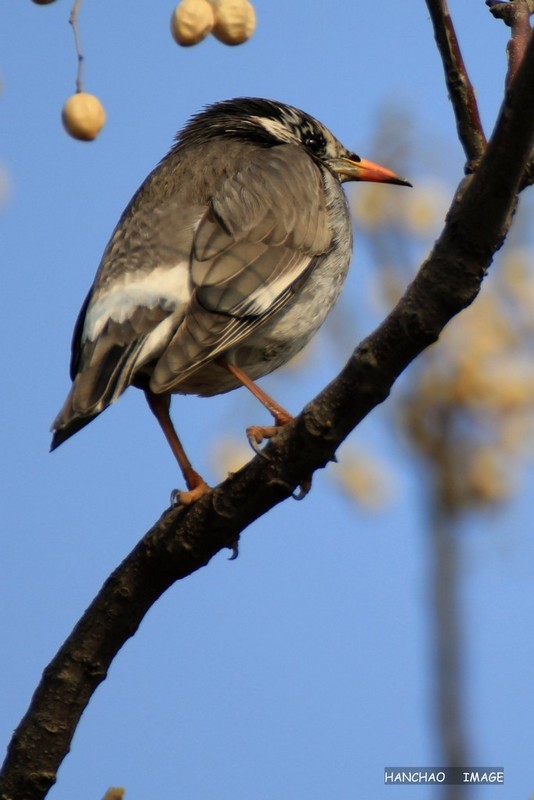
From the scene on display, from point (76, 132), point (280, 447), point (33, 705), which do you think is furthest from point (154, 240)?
point (33, 705)

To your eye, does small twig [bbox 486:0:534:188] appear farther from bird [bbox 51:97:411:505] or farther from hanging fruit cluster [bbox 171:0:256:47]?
bird [bbox 51:97:411:505]

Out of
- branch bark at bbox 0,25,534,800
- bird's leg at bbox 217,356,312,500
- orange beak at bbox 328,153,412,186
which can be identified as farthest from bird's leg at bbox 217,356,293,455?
orange beak at bbox 328,153,412,186

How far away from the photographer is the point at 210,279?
5.14m

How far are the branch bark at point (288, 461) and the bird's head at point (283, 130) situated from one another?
112 inches

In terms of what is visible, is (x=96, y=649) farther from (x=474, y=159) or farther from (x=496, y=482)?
(x=474, y=159)

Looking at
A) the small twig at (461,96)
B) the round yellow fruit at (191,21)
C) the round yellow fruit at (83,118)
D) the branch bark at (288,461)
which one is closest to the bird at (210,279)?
the branch bark at (288,461)

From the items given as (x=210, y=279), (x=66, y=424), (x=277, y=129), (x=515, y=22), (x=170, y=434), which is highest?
(x=277, y=129)

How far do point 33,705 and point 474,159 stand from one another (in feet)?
8.37

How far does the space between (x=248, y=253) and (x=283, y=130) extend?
1.67 m

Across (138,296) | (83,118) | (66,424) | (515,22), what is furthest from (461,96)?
(66,424)

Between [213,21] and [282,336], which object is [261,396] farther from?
[213,21]

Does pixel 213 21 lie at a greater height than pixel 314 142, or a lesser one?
→ lesser

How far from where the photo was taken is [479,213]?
136 inches

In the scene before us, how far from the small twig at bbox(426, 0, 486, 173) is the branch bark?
49 cm
